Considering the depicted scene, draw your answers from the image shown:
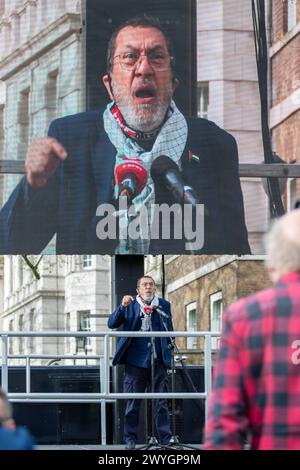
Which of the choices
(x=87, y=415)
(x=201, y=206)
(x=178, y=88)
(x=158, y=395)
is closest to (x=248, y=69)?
(x=178, y=88)

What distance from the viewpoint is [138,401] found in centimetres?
1147

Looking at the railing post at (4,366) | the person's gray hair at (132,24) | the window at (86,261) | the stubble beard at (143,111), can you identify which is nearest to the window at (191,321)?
the window at (86,261)

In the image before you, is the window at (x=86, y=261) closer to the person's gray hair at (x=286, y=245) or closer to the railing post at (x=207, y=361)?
the railing post at (x=207, y=361)

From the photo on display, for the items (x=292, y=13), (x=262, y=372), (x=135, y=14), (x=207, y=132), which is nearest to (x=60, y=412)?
(x=207, y=132)

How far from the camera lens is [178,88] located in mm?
14102

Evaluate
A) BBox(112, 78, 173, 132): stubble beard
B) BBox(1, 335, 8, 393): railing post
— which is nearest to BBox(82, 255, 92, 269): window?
BBox(112, 78, 173, 132): stubble beard

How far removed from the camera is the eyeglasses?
1404cm

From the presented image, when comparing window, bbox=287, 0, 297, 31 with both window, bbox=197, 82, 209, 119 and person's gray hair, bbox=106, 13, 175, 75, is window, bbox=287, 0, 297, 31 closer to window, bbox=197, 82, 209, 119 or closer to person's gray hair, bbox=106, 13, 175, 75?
window, bbox=197, 82, 209, 119

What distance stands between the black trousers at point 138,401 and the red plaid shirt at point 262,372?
7.36 metres

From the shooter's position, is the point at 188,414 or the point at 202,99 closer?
the point at 188,414

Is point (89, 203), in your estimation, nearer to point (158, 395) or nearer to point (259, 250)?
point (259, 250)

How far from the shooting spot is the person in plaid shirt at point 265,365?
12.7ft

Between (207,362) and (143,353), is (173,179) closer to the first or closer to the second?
(143,353)

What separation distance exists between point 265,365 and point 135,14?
1041cm
